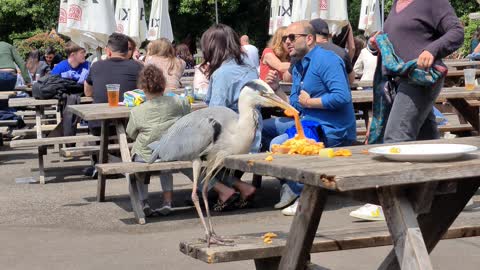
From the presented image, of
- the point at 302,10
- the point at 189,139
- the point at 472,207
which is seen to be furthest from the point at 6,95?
the point at 472,207

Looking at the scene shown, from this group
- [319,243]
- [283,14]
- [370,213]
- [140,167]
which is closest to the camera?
[319,243]

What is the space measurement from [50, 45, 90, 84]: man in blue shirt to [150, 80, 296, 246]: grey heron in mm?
6904

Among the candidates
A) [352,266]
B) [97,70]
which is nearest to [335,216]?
[352,266]

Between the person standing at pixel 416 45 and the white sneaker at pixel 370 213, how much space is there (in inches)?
34.7

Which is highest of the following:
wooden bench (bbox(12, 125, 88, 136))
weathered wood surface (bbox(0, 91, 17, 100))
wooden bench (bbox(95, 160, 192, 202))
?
wooden bench (bbox(95, 160, 192, 202))

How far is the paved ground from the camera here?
684 centimetres

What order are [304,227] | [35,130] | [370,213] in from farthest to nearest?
1. [35,130]
2. [370,213]
3. [304,227]

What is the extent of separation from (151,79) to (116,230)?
4.69 feet

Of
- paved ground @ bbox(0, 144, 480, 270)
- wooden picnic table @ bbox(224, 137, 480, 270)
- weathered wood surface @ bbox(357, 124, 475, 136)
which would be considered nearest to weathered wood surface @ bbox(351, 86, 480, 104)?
weathered wood surface @ bbox(357, 124, 475, 136)

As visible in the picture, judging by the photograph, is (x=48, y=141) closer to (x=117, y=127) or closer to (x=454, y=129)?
(x=117, y=127)

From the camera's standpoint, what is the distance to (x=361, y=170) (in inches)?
149

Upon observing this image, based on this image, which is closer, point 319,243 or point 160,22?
point 319,243

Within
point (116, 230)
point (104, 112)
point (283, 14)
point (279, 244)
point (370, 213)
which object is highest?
point (283, 14)

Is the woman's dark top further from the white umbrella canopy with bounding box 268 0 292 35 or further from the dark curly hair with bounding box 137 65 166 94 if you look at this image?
the white umbrella canopy with bounding box 268 0 292 35
